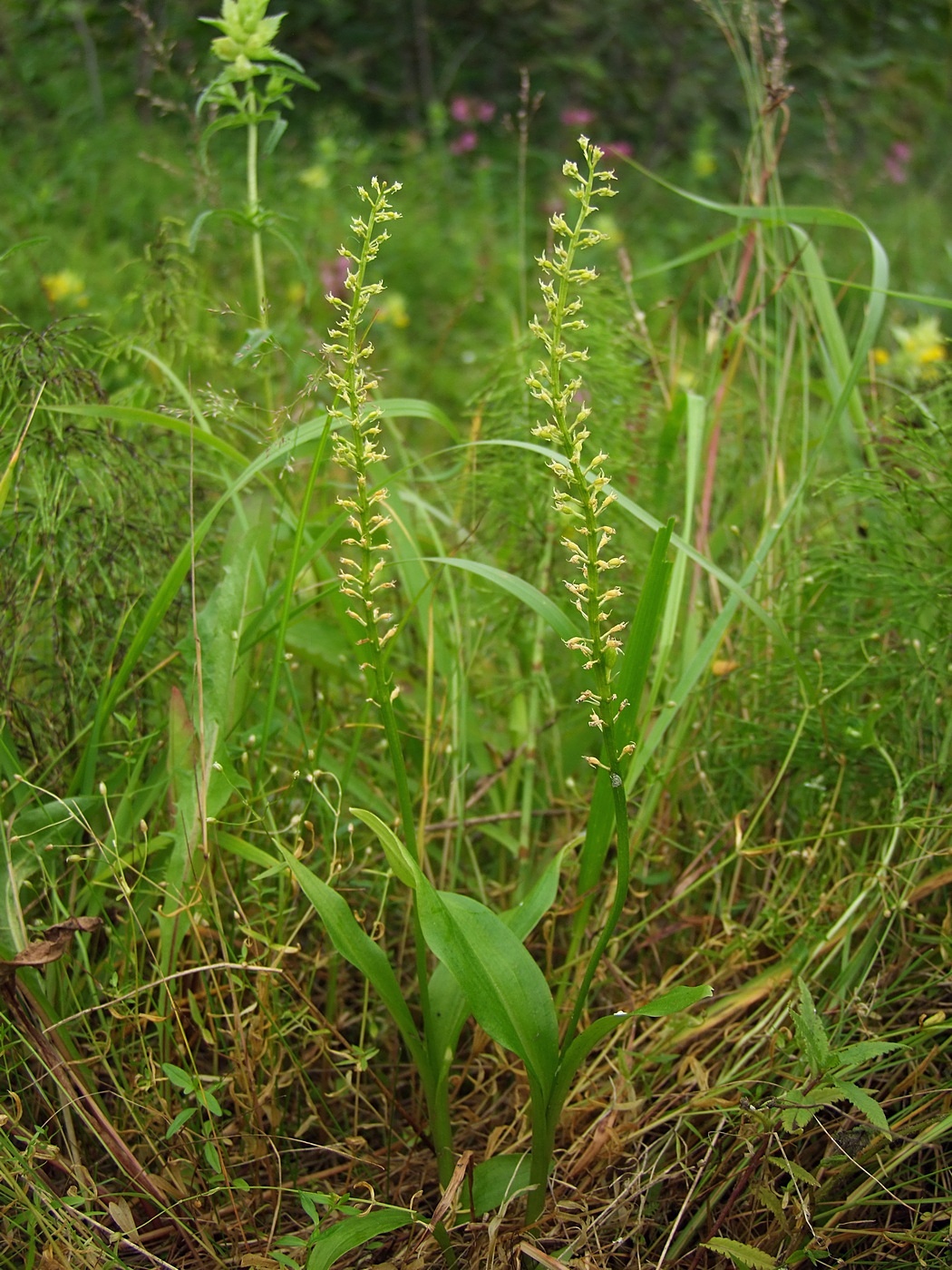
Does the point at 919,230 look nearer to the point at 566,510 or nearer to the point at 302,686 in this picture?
the point at 302,686

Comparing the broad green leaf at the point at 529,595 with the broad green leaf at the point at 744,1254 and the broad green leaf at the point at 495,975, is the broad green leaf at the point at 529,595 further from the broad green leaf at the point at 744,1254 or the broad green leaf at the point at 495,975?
the broad green leaf at the point at 744,1254

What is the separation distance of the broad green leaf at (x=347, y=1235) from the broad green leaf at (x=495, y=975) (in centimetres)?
19

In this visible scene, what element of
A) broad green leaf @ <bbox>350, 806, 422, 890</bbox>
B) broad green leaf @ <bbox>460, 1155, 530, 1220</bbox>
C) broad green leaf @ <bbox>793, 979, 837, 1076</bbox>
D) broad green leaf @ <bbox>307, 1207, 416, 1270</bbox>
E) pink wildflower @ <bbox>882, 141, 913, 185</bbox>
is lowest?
broad green leaf @ <bbox>460, 1155, 530, 1220</bbox>

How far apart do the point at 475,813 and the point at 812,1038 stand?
0.66m

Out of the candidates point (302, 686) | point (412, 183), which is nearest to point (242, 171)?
point (412, 183)

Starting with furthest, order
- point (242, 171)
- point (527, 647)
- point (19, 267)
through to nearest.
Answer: point (242, 171) < point (19, 267) < point (527, 647)

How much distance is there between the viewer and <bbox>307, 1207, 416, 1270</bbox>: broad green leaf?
106 centimetres

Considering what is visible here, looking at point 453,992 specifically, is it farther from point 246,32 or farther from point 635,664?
point 246,32

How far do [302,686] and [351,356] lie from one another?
0.90 m

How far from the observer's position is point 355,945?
113cm

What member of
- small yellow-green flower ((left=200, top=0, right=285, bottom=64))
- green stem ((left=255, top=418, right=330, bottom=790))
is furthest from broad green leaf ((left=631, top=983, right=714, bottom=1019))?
small yellow-green flower ((left=200, top=0, right=285, bottom=64))

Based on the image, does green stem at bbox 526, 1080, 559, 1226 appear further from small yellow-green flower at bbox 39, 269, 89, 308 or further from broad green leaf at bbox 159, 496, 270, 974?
small yellow-green flower at bbox 39, 269, 89, 308

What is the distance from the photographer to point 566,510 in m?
0.96

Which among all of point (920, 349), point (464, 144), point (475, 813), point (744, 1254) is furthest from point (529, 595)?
point (464, 144)
